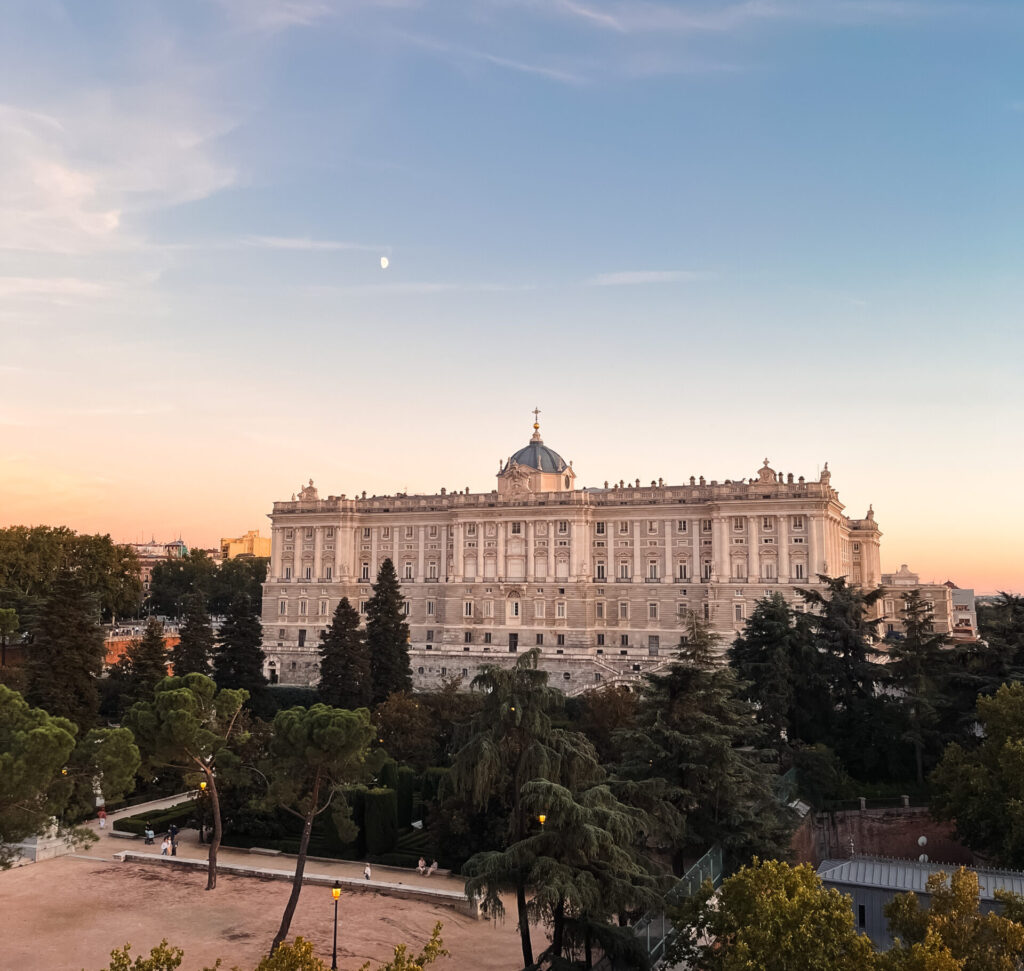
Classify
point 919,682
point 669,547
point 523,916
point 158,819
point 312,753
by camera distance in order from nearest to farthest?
1. point 523,916
2. point 312,753
3. point 158,819
4. point 919,682
5. point 669,547

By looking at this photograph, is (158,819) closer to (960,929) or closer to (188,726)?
(188,726)

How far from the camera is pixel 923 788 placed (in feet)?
126

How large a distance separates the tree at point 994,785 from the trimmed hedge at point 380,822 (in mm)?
19217

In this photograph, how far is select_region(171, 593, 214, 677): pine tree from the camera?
5372cm

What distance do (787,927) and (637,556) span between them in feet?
191

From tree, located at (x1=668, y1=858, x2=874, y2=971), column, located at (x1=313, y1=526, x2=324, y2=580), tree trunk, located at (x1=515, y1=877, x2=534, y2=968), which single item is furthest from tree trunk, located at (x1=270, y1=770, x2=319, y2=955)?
column, located at (x1=313, y1=526, x2=324, y2=580)

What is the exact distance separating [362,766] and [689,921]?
13067mm

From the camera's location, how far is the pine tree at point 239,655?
5469cm

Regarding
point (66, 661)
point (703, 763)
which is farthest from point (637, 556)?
point (703, 763)

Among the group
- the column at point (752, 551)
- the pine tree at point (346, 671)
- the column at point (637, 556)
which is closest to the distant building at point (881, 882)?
the pine tree at point (346, 671)

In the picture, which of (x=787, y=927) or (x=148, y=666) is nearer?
(x=787, y=927)

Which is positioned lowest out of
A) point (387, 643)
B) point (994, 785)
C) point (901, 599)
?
point (994, 785)

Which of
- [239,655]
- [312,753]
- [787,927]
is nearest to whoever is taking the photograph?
[787,927]

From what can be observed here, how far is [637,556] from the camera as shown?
7381 cm
